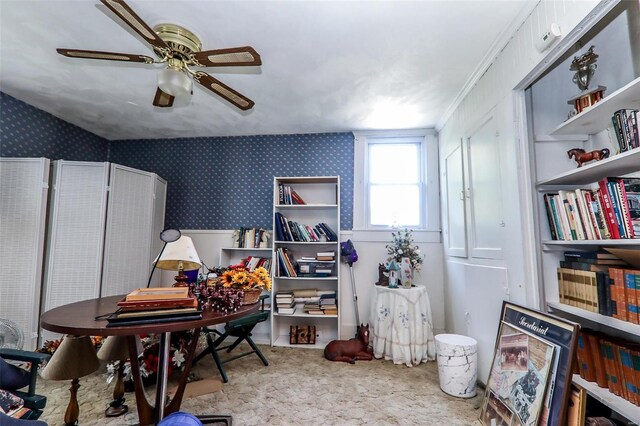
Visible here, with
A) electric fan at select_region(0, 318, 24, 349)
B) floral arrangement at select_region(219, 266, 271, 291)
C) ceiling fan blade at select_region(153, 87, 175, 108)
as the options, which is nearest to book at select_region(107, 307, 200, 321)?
floral arrangement at select_region(219, 266, 271, 291)

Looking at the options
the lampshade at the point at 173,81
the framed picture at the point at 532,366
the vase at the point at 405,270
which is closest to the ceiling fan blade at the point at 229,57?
the lampshade at the point at 173,81

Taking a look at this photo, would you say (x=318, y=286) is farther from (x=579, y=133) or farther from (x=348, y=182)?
(x=579, y=133)

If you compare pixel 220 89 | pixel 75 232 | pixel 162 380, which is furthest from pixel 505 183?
pixel 75 232

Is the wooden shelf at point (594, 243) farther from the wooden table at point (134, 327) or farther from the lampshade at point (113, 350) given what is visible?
the lampshade at point (113, 350)

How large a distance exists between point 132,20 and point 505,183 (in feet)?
7.92

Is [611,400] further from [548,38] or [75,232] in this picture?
[75,232]

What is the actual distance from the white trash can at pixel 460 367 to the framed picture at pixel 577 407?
81cm

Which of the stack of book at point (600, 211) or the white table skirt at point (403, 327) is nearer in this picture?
the stack of book at point (600, 211)

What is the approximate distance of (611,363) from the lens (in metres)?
1.41

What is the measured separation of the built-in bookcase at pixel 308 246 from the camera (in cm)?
342

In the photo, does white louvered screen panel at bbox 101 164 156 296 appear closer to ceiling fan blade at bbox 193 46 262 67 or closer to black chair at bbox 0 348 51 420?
black chair at bbox 0 348 51 420

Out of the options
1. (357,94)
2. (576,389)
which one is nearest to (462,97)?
(357,94)

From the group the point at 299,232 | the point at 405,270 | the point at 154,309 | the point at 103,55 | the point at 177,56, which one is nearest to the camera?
the point at 154,309

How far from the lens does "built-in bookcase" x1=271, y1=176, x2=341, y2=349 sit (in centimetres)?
342
